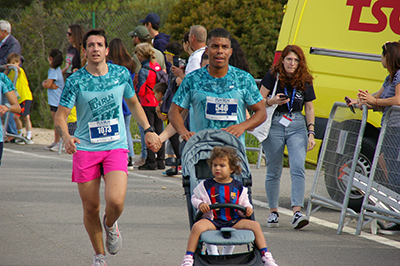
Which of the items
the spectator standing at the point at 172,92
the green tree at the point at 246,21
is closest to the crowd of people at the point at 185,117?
the spectator standing at the point at 172,92

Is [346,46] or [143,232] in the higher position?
[346,46]

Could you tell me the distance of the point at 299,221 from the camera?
6191 mm

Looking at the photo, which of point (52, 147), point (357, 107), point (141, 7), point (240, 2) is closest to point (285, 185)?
point (357, 107)

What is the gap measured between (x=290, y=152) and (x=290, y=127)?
0.95 feet

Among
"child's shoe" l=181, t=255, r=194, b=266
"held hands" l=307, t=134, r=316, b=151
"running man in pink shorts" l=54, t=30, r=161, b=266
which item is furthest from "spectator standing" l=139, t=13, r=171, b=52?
"child's shoe" l=181, t=255, r=194, b=266

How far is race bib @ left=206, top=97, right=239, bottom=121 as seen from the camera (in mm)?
4734

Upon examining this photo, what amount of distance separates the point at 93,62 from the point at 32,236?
212cm

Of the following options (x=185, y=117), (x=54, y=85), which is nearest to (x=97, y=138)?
(x=185, y=117)

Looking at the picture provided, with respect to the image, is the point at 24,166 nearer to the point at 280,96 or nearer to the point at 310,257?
the point at 280,96

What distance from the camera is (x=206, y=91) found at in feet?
15.7

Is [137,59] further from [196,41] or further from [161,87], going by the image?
[196,41]

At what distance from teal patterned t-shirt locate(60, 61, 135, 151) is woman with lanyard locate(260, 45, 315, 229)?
7.23 ft

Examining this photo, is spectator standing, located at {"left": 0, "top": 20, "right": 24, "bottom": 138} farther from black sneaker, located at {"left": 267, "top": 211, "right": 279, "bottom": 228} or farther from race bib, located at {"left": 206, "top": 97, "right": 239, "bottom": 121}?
race bib, located at {"left": 206, "top": 97, "right": 239, "bottom": 121}

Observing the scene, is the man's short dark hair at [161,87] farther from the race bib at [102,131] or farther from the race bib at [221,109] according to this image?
the race bib at [221,109]
